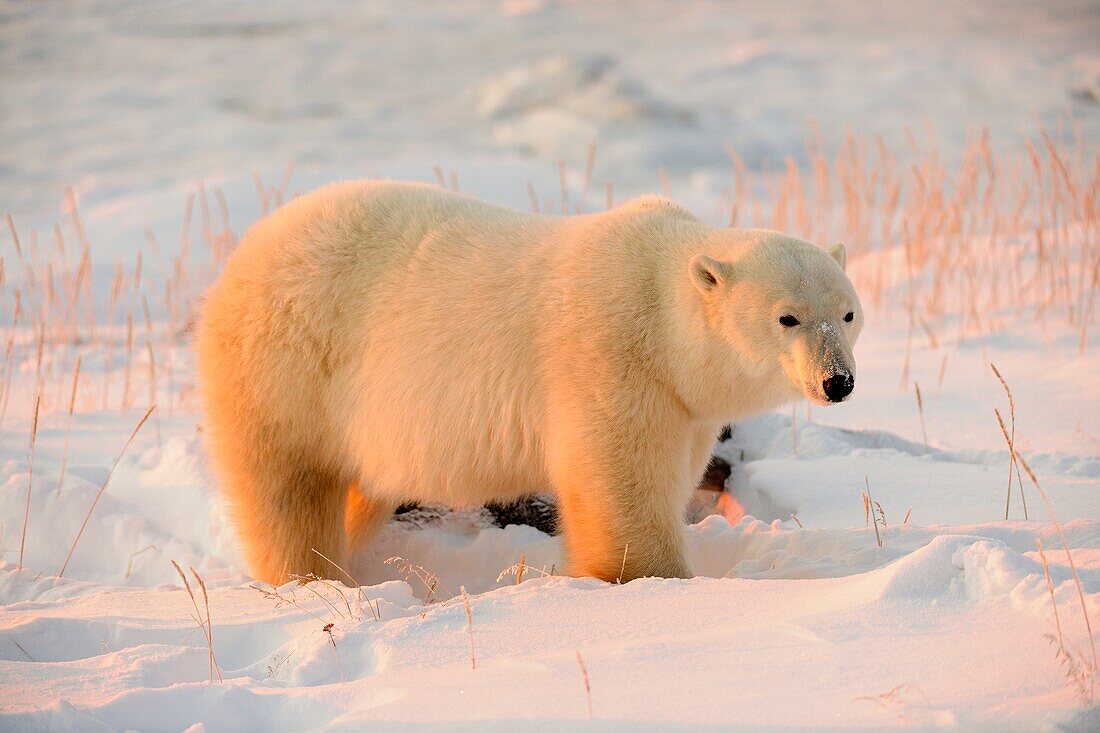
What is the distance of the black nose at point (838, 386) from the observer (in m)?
2.92

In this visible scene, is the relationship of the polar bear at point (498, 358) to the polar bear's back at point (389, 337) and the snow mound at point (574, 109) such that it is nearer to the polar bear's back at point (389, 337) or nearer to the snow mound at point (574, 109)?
the polar bear's back at point (389, 337)

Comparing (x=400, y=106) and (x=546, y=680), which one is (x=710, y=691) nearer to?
(x=546, y=680)

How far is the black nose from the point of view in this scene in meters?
2.92

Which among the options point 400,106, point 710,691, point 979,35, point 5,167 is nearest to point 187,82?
point 400,106

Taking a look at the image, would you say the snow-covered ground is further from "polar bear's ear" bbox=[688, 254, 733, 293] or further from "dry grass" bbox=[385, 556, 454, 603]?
"polar bear's ear" bbox=[688, 254, 733, 293]

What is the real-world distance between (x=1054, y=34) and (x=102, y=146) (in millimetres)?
21340

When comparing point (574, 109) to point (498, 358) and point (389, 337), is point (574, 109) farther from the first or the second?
point (498, 358)

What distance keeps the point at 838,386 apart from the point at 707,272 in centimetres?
51

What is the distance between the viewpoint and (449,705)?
220cm

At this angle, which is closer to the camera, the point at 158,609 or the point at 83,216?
the point at 158,609

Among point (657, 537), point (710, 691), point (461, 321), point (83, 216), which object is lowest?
point (83, 216)

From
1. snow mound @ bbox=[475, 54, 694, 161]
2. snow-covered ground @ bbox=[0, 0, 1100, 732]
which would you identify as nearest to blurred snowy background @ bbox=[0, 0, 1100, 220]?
snow mound @ bbox=[475, 54, 694, 161]

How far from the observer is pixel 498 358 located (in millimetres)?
3383

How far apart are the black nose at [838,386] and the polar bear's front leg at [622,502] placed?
553 mm
